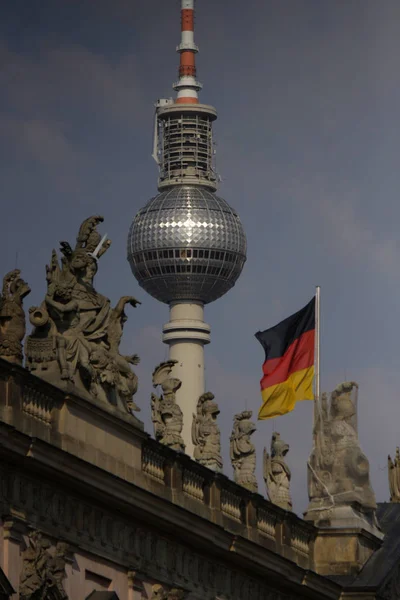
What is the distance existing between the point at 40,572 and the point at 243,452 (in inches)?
682

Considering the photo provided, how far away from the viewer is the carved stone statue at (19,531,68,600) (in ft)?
168

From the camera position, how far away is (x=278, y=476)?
71.9 m

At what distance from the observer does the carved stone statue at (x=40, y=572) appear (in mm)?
51125

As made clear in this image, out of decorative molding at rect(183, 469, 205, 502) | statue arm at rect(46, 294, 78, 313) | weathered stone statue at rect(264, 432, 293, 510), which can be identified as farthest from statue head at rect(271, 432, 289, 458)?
statue arm at rect(46, 294, 78, 313)

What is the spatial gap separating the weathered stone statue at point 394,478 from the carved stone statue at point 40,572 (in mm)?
32940

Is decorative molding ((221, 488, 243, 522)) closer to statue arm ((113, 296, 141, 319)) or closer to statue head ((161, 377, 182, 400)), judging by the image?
statue head ((161, 377, 182, 400))

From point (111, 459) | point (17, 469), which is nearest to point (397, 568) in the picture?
point (111, 459)

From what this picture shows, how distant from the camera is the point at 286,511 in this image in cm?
7044

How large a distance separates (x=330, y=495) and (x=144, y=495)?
17808mm

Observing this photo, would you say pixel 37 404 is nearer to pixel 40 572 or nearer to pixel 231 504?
pixel 40 572

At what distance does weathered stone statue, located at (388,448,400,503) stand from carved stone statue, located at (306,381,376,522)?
8.63 meters

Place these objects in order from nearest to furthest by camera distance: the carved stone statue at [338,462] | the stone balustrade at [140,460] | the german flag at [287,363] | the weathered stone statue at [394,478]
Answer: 1. the stone balustrade at [140,460]
2. the german flag at [287,363]
3. the carved stone statue at [338,462]
4. the weathered stone statue at [394,478]

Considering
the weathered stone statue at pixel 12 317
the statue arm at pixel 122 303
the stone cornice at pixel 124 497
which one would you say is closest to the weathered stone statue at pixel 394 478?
the stone cornice at pixel 124 497

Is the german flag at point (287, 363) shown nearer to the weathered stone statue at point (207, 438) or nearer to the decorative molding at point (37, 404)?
the weathered stone statue at point (207, 438)
